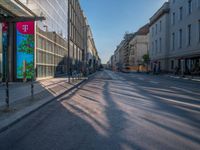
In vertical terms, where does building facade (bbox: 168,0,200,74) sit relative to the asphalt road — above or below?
above

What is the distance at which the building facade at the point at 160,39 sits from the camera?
206ft

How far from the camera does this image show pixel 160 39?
2707 inches

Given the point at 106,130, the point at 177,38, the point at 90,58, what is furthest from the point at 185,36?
the point at 106,130

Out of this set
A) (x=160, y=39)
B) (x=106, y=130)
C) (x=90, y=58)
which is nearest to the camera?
(x=106, y=130)

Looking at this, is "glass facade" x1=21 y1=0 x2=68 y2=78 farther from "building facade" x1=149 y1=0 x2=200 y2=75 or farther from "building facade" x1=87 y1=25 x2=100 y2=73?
"building facade" x1=149 y1=0 x2=200 y2=75

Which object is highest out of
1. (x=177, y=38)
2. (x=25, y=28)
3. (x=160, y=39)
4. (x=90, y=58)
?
(x=160, y=39)

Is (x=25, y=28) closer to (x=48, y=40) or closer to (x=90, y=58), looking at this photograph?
(x=48, y=40)

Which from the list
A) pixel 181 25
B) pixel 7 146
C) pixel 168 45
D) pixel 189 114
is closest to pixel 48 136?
pixel 7 146

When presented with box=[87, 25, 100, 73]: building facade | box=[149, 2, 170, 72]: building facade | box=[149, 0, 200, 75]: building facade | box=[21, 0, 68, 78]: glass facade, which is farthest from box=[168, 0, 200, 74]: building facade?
box=[21, 0, 68, 78]: glass facade

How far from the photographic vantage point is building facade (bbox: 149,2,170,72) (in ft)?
206

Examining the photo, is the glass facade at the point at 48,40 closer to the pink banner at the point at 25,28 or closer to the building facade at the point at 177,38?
the pink banner at the point at 25,28

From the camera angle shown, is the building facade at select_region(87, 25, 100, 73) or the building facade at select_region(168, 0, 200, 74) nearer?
the building facade at select_region(168, 0, 200, 74)

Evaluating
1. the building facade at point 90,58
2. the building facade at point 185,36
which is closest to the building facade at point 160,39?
the building facade at point 185,36

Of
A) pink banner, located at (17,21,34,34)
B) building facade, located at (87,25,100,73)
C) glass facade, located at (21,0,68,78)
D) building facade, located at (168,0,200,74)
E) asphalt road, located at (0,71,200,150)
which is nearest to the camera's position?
asphalt road, located at (0,71,200,150)
